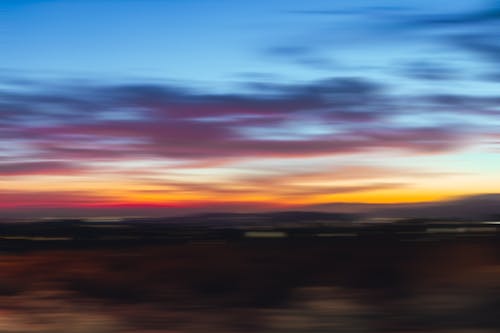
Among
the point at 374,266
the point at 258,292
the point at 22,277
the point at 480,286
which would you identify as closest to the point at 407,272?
the point at 374,266

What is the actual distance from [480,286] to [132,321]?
5.42 meters

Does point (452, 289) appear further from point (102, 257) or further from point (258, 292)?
point (102, 257)

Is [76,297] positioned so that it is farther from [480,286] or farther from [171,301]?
[480,286]

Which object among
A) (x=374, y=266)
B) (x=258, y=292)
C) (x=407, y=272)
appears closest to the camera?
(x=258, y=292)

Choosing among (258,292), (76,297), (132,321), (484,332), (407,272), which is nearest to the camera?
(484,332)

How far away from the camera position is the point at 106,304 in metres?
15.1

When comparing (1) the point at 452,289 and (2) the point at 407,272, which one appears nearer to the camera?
(1) the point at 452,289

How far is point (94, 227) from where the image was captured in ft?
213

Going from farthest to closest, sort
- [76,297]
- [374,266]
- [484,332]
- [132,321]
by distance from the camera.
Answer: [374,266] < [76,297] < [132,321] < [484,332]

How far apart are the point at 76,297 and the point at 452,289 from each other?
22.2 feet

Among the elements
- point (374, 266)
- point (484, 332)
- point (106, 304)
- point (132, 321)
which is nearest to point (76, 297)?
point (106, 304)

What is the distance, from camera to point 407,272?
2142cm

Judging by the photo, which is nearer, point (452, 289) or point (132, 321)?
→ point (132, 321)

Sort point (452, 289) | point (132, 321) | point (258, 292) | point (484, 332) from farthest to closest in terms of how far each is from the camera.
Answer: point (258, 292) → point (452, 289) → point (132, 321) → point (484, 332)
